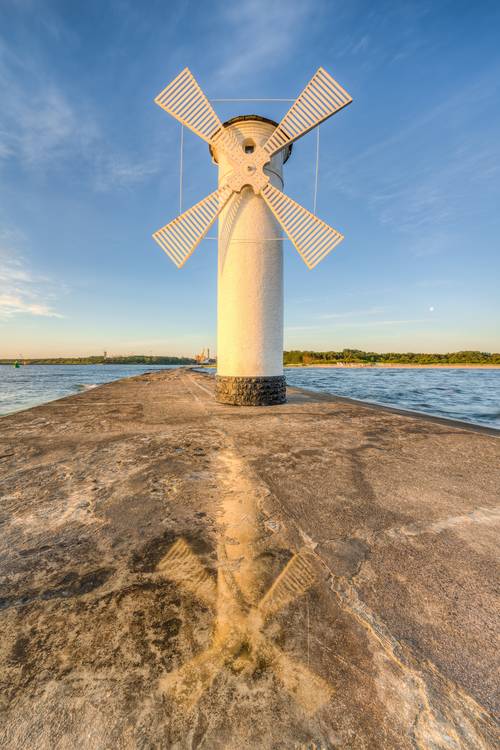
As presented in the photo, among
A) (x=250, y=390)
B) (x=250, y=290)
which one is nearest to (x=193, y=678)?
(x=250, y=390)

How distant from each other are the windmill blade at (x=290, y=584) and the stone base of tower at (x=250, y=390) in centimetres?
558

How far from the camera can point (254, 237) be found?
7309 mm

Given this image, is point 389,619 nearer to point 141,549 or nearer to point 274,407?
point 141,549

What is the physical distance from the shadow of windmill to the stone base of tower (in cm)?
542

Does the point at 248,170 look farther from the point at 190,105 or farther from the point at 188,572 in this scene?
the point at 188,572

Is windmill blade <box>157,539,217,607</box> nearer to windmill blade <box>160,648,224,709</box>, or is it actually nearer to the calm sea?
windmill blade <box>160,648,224,709</box>

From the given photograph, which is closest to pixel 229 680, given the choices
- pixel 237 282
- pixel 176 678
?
pixel 176 678

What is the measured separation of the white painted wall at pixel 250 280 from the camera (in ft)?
24.0

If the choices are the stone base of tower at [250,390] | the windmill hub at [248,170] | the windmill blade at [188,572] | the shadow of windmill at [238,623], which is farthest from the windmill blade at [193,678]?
the windmill hub at [248,170]

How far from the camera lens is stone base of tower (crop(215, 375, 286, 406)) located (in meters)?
7.45

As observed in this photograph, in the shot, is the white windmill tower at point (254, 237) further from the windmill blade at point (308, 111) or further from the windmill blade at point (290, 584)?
the windmill blade at point (290, 584)

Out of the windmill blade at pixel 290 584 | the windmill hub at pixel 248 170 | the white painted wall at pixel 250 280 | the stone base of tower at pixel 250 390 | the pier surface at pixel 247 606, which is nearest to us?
the pier surface at pixel 247 606

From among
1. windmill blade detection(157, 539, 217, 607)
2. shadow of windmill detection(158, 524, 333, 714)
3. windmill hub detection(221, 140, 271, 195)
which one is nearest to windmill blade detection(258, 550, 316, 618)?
shadow of windmill detection(158, 524, 333, 714)

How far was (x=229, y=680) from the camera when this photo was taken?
1135 mm
